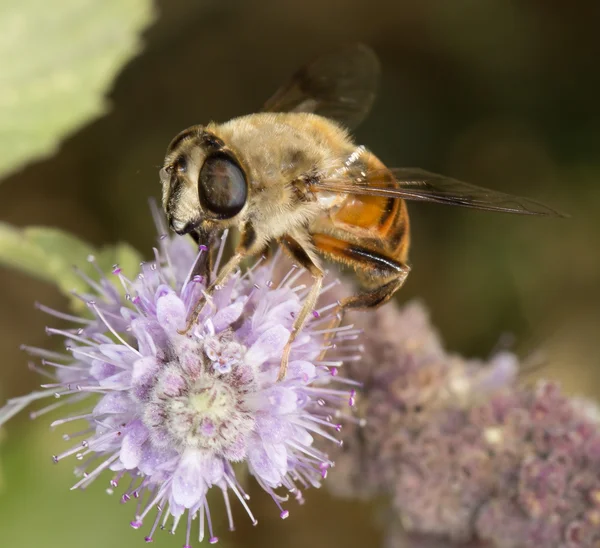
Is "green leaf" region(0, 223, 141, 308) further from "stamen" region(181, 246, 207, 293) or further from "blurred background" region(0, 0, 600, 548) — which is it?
"blurred background" region(0, 0, 600, 548)

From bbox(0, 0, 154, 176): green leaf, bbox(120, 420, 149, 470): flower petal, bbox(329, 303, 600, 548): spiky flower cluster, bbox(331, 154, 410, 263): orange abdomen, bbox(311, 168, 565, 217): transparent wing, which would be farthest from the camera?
bbox(0, 0, 154, 176): green leaf

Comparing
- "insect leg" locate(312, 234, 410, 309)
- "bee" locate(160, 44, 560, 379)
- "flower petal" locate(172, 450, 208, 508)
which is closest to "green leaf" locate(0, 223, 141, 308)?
"bee" locate(160, 44, 560, 379)

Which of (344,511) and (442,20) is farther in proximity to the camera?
(442,20)

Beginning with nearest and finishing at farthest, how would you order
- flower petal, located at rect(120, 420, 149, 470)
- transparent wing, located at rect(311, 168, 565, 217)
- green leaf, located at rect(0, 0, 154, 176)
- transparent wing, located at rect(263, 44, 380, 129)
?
1. flower petal, located at rect(120, 420, 149, 470)
2. transparent wing, located at rect(311, 168, 565, 217)
3. transparent wing, located at rect(263, 44, 380, 129)
4. green leaf, located at rect(0, 0, 154, 176)

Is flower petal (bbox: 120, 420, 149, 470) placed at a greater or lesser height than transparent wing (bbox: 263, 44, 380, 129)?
lesser

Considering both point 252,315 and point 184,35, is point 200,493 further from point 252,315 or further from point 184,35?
point 184,35

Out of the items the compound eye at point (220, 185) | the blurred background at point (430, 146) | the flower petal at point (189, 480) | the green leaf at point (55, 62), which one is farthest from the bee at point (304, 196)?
the blurred background at point (430, 146)

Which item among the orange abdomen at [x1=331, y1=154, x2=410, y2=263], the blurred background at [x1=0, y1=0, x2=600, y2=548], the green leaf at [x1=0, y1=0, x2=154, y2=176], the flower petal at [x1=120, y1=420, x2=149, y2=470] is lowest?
the flower petal at [x1=120, y1=420, x2=149, y2=470]

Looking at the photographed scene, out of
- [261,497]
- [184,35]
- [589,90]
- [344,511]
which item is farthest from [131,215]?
[589,90]
